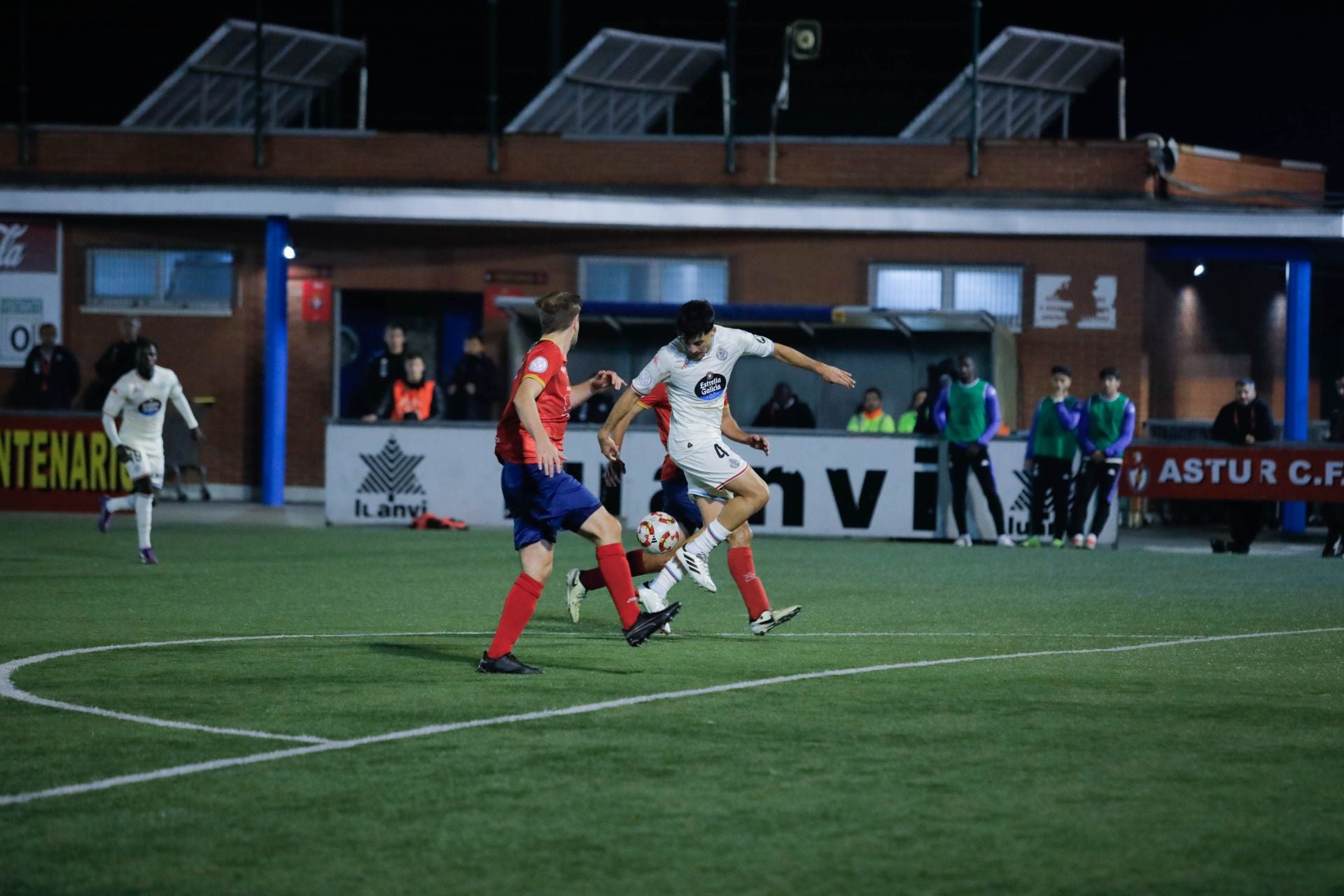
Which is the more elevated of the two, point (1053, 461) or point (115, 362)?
point (115, 362)

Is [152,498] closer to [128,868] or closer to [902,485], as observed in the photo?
[902,485]

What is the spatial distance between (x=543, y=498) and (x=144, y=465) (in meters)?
7.94

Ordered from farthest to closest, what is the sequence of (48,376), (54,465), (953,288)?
(953,288) → (48,376) → (54,465)

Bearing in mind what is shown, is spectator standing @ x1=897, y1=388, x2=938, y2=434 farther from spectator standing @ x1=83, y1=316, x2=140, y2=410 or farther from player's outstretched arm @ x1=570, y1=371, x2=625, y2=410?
player's outstretched arm @ x1=570, y1=371, x2=625, y2=410

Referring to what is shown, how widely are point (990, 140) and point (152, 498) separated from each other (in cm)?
1311

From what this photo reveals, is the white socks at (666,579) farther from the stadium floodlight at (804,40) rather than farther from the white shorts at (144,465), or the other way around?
the stadium floodlight at (804,40)

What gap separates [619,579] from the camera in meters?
8.58

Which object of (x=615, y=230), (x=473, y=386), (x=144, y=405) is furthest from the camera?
(x=615, y=230)

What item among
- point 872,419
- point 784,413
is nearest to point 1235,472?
point 872,419

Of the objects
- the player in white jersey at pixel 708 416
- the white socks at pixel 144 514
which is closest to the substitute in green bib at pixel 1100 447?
the player in white jersey at pixel 708 416

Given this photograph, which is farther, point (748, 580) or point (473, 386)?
point (473, 386)

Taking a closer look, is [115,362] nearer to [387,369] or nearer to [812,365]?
[387,369]

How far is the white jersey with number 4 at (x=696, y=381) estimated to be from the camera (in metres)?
9.80

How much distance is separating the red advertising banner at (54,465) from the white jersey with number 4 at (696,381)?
1207cm
